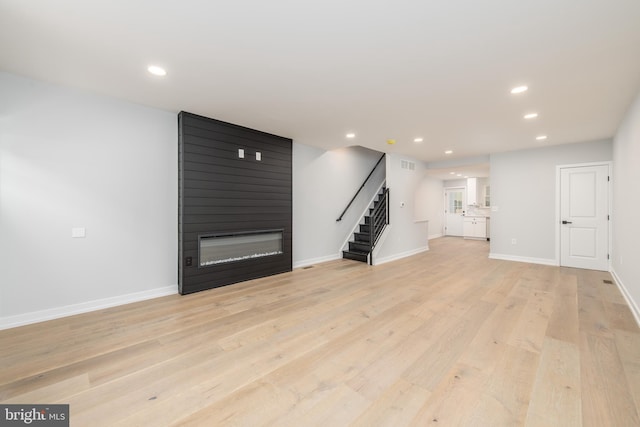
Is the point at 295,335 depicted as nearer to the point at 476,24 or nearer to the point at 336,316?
the point at 336,316

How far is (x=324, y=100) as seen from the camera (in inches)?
127

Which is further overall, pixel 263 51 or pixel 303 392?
pixel 263 51

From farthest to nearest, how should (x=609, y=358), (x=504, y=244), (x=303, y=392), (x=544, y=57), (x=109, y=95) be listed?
(x=504, y=244), (x=109, y=95), (x=544, y=57), (x=609, y=358), (x=303, y=392)

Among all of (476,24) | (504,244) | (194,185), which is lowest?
(504,244)

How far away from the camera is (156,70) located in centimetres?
257

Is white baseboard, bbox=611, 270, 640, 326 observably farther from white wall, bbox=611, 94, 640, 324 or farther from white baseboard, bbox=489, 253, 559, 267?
white baseboard, bbox=489, 253, 559, 267

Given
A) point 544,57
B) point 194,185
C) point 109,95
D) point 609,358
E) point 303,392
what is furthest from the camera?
point 194,185

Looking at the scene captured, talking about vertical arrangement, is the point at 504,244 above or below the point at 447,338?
above

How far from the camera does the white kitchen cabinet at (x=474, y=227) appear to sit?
9.77 metres

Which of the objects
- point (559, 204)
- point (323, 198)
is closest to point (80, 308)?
point (323, 198)

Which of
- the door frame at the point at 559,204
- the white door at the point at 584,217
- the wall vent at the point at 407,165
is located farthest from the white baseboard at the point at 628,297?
the wall vent at the point at 407,165

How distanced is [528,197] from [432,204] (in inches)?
177

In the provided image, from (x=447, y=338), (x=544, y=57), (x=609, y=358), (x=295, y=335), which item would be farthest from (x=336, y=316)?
(x=544, y=57)

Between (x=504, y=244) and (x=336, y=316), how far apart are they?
208 inches
